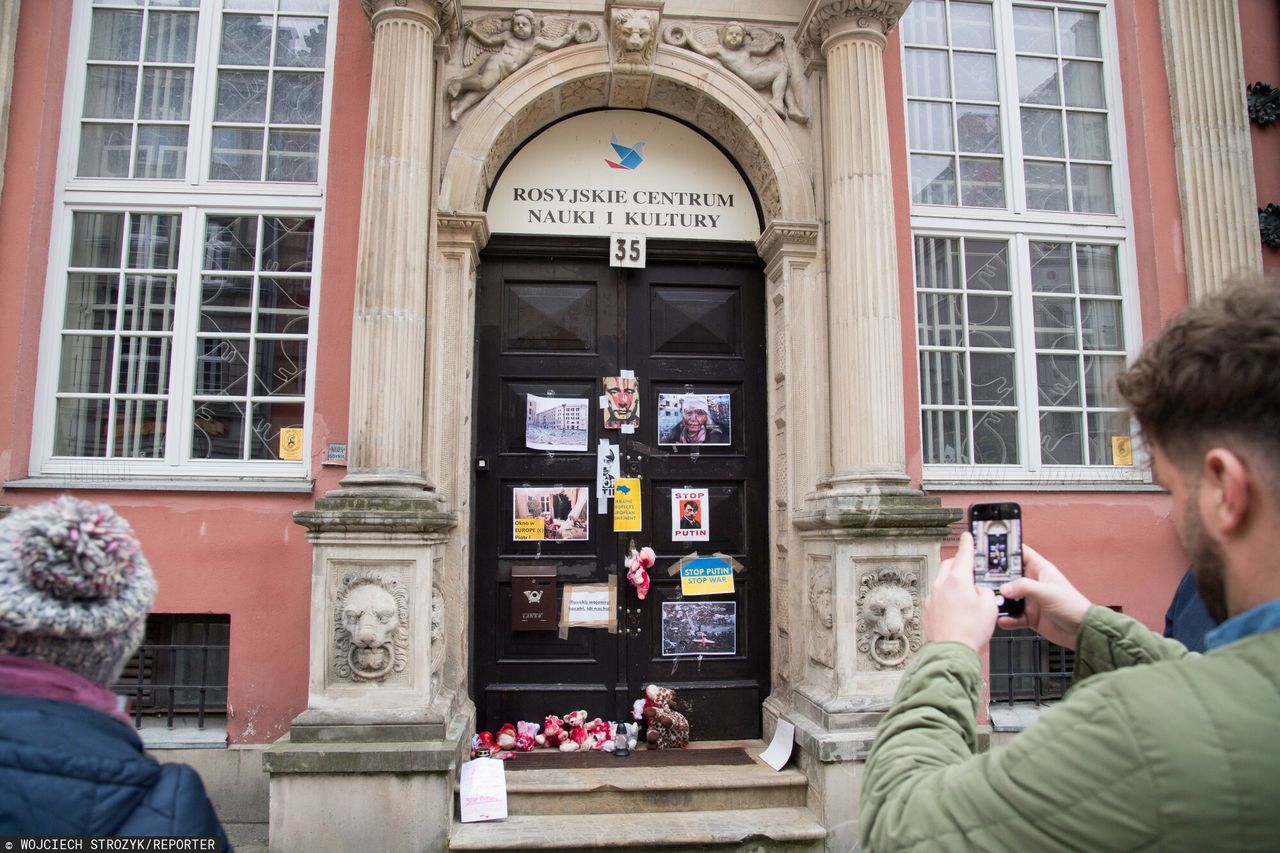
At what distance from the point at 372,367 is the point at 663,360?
198cm

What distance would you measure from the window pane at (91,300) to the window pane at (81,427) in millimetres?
519

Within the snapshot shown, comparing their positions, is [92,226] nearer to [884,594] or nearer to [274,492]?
[274,492]

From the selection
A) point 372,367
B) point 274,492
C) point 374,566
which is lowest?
point 374,566

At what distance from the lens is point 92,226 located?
551 centimetres

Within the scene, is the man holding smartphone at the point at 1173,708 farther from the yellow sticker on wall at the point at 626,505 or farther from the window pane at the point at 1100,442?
the window pane at the point at 1100,442

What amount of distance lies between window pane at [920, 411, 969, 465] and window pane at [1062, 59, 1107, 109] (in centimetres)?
260

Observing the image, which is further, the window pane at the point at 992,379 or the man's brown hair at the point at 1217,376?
the window pane at the point at 992,379

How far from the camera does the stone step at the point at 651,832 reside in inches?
162

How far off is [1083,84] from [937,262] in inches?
74.1

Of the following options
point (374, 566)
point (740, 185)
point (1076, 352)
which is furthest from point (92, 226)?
point (1076, 352)

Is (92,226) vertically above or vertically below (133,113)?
below

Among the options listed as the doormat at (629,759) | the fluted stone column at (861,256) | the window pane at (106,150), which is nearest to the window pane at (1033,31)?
the fluted stone column at (861,256)

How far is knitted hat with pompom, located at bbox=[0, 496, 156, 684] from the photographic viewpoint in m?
1.33

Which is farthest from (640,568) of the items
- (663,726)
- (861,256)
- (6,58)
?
(6,58)
